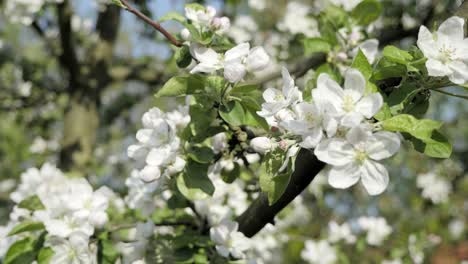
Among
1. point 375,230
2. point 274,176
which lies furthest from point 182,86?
point 375,230

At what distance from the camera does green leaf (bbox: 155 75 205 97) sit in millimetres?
1153

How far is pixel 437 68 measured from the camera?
97cm

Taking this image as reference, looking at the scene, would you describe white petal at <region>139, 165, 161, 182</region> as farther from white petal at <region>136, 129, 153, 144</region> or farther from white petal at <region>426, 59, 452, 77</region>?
white petal at <region>426, 59, 452, 77</region>

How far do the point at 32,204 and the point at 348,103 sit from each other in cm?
106

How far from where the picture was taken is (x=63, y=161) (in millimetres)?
3250

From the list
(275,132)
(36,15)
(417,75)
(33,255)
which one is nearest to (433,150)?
(417,75)

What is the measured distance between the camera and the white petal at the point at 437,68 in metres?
0.96

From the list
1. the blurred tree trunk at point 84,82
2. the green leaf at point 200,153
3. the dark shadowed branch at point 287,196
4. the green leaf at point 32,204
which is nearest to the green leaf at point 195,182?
the green leaf at point 200,153

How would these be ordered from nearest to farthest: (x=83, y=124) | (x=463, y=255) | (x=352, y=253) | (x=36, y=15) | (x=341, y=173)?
1. (x=341, y=173)
2. (x=36, y=15)
3. (x=352, y=253)
4. (x=83, y=124)
5. (x=463, y=255)

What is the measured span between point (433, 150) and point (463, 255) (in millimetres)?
5679

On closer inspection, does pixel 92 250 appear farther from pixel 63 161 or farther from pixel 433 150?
pixel 63 161

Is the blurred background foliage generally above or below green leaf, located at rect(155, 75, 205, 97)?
below

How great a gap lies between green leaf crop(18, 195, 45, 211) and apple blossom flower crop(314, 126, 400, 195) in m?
0.99

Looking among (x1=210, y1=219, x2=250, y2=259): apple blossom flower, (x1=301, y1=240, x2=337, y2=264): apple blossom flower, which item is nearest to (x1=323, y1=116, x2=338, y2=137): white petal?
(x1=210, y1=219, x2=250, y2=259): apple blossom flower
